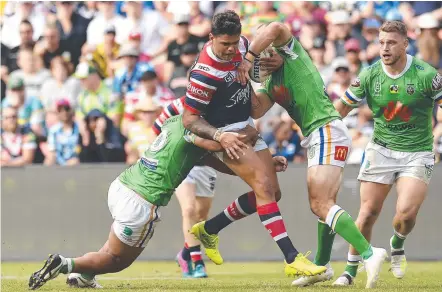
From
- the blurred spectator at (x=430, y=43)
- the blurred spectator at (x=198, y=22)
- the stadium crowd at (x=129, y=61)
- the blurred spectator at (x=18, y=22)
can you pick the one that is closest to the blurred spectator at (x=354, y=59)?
the stadium crowd at (x=129, y=61)

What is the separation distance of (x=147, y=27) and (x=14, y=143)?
130 inches

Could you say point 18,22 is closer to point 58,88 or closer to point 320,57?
point 58,88

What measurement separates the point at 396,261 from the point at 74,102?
326 inches

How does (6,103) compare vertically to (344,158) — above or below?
below

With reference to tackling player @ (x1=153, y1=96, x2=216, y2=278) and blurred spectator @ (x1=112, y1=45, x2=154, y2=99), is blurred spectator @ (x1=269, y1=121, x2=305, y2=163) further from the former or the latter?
blurred spectator @ (x1=112, y1=45, x2=154, y2=99)

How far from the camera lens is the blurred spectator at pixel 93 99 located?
17.9m

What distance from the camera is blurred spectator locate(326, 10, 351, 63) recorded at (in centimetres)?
1750

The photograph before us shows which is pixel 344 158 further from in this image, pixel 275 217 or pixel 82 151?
pixel 82 151

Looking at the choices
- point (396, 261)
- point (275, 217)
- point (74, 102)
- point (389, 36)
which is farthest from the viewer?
point (74, 102)

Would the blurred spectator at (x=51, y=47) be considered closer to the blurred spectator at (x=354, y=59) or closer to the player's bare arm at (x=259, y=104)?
the blurred spectator at (x=354, y=59)

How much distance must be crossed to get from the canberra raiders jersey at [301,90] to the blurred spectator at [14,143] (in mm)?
7982

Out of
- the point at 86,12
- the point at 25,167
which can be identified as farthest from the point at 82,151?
the point at 86,12

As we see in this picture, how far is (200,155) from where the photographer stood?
1093 centimetres

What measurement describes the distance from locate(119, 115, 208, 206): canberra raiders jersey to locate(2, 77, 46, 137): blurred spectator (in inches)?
308
